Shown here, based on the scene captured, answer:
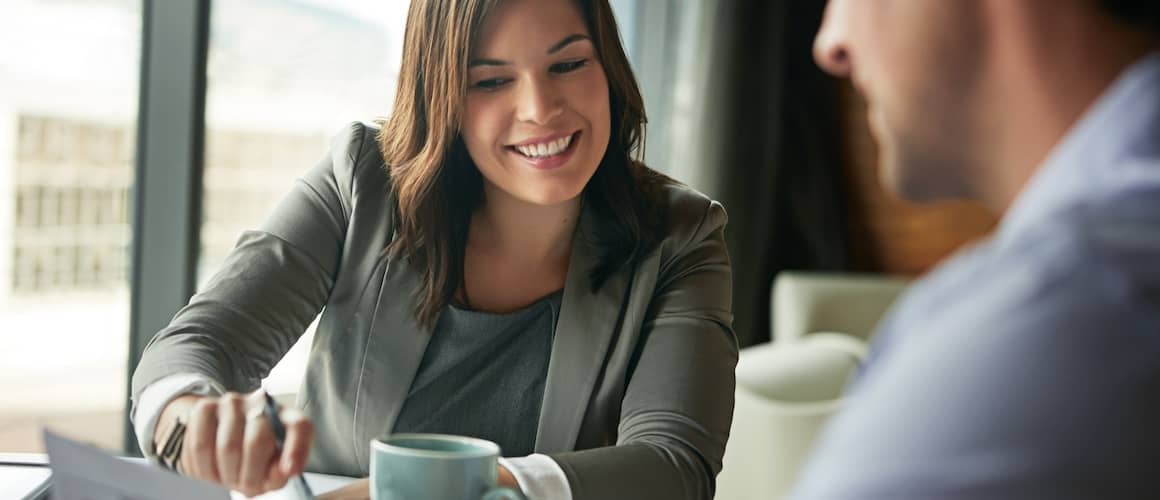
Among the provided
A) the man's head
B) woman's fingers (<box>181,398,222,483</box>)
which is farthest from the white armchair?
the man's head

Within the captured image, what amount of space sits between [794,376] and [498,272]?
1.78 metres

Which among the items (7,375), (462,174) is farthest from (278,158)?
(462,174)

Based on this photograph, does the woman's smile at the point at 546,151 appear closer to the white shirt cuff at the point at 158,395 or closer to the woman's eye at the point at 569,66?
the woman's eye at the point at 569,66

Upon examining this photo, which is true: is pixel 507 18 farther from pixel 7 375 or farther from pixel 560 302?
pixel 7 375

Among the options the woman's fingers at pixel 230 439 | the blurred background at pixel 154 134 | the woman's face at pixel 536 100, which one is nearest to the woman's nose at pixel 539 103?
the woman's face at pixel 536 100

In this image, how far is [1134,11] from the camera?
0.45 meters

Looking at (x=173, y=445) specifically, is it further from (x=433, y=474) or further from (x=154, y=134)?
(x=154, y=134)

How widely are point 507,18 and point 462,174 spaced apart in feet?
0.82

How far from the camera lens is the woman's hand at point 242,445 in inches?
35.9

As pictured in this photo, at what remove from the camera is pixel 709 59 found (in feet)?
13.8

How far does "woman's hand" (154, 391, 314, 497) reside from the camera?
0.91 metres

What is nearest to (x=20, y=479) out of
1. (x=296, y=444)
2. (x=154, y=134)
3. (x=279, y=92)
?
(x=296, y=444)

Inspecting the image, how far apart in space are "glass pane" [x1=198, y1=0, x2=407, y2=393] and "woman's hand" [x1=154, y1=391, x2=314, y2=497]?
5.48 feet

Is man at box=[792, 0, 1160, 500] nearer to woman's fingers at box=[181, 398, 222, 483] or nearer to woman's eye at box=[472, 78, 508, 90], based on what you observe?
woman's fingers at box=[181, 398, 222, 483]
